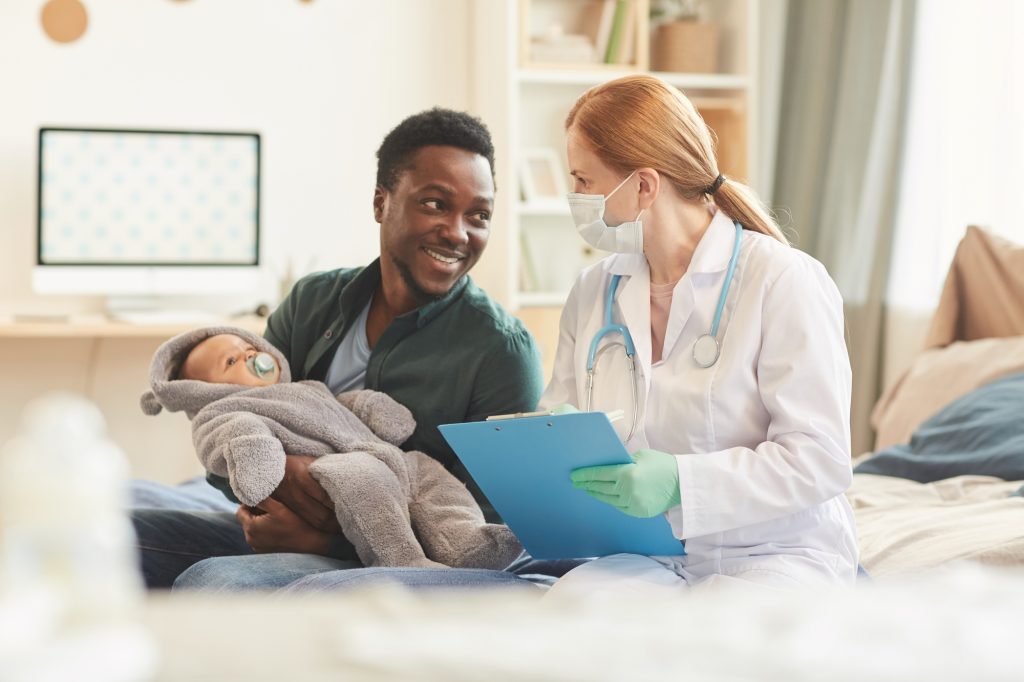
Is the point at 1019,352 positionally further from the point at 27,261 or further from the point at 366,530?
the point at 27,261

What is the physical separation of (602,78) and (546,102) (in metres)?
0.27

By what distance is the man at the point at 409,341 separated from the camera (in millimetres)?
1668

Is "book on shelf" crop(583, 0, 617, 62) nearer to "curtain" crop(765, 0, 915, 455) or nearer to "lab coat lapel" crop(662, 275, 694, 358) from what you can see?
"curtain" crop(765, 0, 915, 455)

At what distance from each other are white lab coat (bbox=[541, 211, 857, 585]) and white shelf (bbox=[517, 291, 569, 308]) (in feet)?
7.24

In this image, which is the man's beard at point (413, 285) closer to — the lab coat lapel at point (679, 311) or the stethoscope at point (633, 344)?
the stethoscope at point (633, 344)

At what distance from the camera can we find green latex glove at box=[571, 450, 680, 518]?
1.30 meters

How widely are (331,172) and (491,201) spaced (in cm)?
220

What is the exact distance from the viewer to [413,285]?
1819 mm

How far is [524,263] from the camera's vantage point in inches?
151

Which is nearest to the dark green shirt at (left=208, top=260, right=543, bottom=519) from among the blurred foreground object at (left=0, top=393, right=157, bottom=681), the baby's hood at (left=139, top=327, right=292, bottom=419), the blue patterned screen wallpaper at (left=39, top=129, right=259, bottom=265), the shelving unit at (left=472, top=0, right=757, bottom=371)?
the baby's hood at (left=139, top=327, right=292, bottom=419)

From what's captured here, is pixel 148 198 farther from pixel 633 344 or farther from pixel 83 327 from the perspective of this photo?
pixel 633 344


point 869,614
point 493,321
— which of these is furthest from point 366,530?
point 869,614

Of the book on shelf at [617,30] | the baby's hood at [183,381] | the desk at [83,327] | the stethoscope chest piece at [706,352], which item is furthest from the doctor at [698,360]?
the book on shelf at [617,30]

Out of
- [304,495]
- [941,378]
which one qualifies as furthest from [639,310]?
[941,378]
